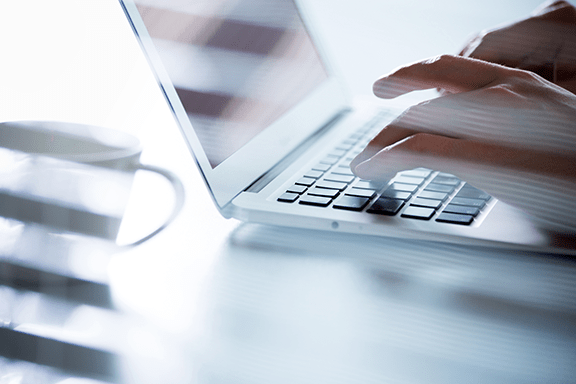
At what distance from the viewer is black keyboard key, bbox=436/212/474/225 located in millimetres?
387

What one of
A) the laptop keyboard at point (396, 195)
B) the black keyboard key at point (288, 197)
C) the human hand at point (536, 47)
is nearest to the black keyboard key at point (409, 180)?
the laptop keyboard at point (396, 195)

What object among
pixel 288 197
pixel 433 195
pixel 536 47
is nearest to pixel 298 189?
pixel 288 197

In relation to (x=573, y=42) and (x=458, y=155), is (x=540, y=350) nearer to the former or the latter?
(x=458, y=155)

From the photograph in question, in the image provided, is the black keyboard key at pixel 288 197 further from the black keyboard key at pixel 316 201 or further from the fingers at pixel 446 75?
the fingers at pixel 446 75

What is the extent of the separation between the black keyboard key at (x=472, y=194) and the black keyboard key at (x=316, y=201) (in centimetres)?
12

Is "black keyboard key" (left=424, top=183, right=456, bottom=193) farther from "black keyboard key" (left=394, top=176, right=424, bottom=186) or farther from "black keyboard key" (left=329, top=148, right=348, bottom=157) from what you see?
"black keyboard key" (left=329, top=148, right=348, bottom=157)

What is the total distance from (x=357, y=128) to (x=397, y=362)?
1.33 feet

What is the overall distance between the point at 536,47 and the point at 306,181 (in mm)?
415

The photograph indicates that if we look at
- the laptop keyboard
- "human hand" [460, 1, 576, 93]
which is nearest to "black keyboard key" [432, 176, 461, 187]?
the laptop keyboard

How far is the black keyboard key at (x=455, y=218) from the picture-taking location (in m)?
0.39

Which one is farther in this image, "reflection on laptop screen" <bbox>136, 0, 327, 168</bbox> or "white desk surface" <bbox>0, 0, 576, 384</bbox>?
"reflection on laptop screen" <bbox>136, 0, 327, 168</bbox>

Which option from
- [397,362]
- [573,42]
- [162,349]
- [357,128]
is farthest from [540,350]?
[573,42]

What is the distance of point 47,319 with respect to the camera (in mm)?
Result: 308

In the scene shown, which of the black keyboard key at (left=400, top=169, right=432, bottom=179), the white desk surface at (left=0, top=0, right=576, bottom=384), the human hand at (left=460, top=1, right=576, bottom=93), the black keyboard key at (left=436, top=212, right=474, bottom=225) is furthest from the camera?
the human hand at (left=460, top=1, right=576, bottom=93)
